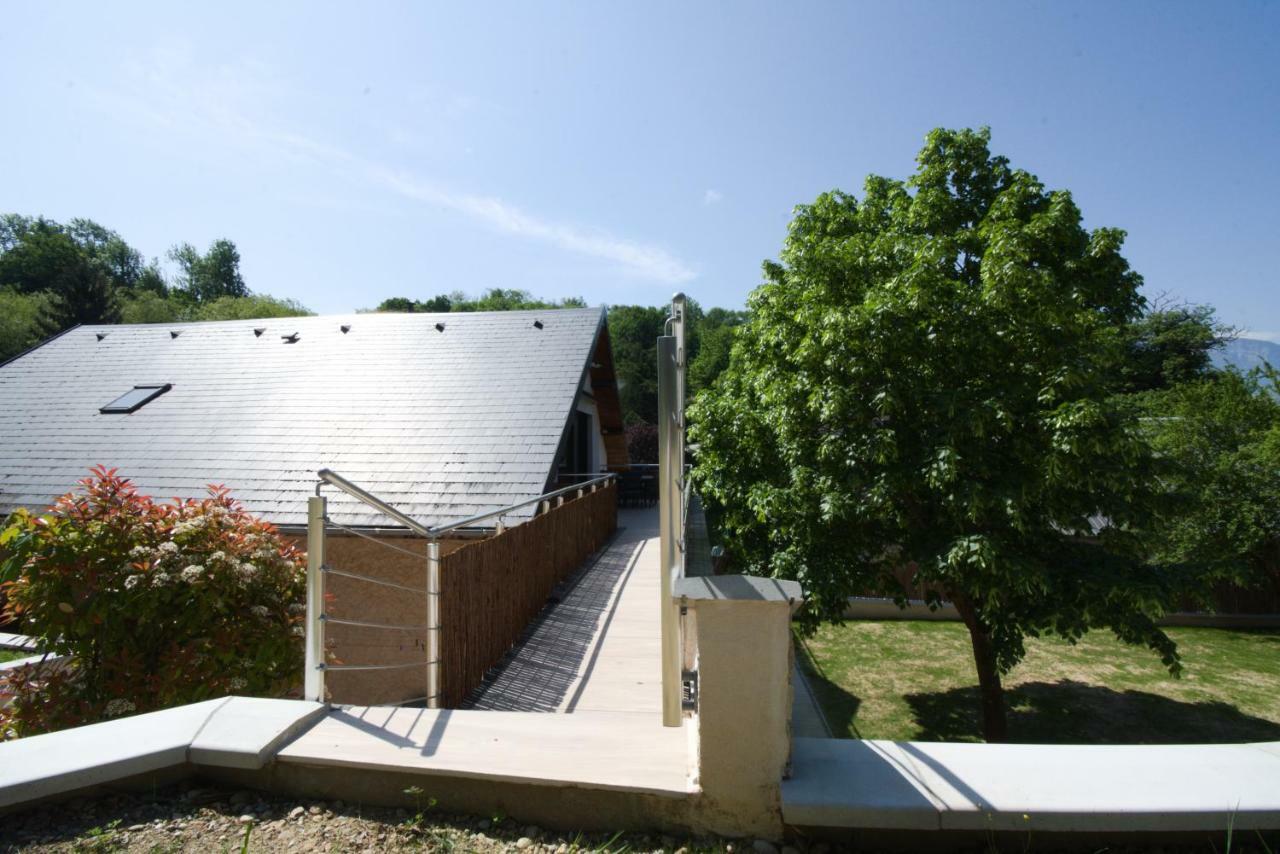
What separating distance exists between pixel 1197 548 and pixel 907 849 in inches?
478

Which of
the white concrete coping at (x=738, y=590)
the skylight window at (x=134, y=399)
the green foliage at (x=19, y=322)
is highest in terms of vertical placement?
the green foliage at (x=19, y=322)

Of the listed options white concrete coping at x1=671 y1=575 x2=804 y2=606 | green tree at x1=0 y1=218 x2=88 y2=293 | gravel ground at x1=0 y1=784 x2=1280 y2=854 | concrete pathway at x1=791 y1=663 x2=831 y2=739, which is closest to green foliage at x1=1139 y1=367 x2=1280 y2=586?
concrete pathway at x1=791 y1=663 x2=831 y2=739

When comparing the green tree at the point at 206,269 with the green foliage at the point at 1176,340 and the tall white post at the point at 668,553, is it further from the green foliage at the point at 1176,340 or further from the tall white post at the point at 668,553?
the tall white post at the point at 668,553

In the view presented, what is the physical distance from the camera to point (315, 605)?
2814 mm

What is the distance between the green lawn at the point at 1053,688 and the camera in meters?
6.68

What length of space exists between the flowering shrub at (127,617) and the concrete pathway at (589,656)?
1796 mm

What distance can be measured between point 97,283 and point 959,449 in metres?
50.1

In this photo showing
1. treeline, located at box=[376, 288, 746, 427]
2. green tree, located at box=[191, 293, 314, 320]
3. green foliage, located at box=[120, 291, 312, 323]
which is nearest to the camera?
treeline, located at box=[376, 288, 746, 427]

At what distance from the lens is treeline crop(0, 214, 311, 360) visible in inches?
1506

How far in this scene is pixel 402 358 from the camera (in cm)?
1281

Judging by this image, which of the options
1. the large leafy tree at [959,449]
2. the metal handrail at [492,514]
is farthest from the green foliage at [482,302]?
the large leafy tree at [959,449]

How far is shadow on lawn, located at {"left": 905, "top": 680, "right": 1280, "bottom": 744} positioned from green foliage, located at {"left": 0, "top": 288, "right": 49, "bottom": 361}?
4561 cm

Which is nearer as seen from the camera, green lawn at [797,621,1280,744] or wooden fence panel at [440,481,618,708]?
wooden fence panel at [440,481,618,708]

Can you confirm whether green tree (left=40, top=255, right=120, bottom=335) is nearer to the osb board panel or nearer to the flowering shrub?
the osb board panel
